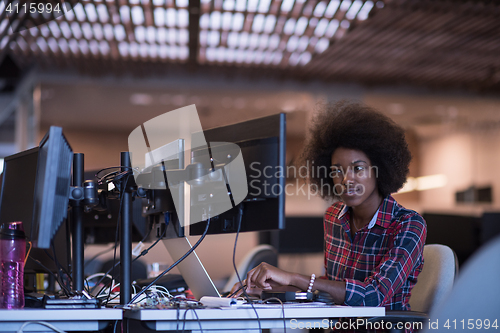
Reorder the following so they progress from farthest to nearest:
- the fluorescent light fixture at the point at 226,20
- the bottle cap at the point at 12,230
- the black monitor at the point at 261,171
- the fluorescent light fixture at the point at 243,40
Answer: the fluorescent light fixture at the point at 243,40
the fluorescent light fixture at the point at 226,20
the bottle cap at the point at 12,230
the black monitor at the point at 261,171

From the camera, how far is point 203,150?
144 centimetres

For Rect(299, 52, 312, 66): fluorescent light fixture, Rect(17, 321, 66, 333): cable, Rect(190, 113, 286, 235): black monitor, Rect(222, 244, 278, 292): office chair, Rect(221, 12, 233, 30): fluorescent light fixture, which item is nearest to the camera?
Rect(17, 321, 66, 333): cable

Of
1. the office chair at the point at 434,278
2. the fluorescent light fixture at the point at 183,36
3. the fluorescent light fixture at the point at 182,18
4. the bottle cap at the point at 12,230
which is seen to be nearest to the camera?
the bottle cap at the point at 12,230

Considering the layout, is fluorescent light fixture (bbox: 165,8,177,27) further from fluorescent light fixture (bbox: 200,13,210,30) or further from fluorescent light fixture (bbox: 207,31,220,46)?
fluorescent light fixture (bbox: 207,31,220,46)

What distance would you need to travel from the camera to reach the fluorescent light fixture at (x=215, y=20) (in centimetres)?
454

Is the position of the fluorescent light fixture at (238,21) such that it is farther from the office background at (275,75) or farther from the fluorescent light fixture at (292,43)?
the fluorescent light fixture at (292,43)

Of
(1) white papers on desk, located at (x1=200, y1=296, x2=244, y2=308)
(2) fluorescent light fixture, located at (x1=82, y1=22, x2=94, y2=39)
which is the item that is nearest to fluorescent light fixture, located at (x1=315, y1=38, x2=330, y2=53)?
(2) fluorescent light fixture, located at (x1=82, y1=22, x2=94, y2=39)

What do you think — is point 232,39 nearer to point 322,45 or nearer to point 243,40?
point 243,40

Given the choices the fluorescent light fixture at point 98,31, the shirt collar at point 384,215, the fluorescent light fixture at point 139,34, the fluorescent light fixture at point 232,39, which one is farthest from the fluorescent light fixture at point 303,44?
the shirt collar at point 384,215

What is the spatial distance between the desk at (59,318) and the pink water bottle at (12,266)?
0.57ft

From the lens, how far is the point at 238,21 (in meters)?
4.75

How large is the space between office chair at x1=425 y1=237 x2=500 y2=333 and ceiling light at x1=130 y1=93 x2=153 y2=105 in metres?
5.69

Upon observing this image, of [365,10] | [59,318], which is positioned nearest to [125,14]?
[365,10]

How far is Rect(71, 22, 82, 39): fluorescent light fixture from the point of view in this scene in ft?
15.3
